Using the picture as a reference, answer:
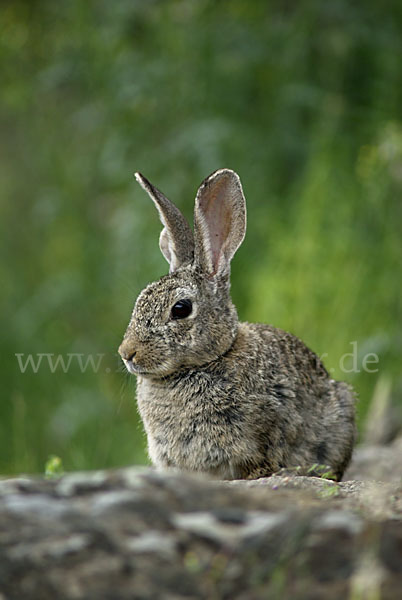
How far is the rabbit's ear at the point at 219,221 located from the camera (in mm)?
4676

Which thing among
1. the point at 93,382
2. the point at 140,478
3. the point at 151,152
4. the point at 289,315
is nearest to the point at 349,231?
the point at 289,315

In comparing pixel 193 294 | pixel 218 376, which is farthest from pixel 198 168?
pixel 218 376

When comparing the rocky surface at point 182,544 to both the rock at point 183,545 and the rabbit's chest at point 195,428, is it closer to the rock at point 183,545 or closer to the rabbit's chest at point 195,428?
the rock at point 183,545

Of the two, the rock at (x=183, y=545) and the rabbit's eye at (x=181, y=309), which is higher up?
the rabbit's eye at (x=181, y=309)

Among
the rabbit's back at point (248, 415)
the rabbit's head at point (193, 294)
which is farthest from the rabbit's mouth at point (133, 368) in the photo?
the rabbit's back at point (248, 415)

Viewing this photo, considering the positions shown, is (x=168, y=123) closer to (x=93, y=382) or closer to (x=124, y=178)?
(x=124, y=178)

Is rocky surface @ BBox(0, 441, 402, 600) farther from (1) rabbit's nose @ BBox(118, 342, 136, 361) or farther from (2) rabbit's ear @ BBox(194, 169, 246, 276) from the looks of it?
(2) rabbit's ear @ BBox(194, 169, 246, 276)

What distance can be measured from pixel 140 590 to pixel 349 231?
531 cm

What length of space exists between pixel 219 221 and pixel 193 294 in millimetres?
511

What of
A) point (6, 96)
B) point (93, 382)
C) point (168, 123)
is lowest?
point (93, 382)

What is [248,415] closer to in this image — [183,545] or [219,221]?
[219,221]

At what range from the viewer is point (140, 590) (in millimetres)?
2127

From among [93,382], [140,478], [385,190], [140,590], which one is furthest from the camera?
[93,382]

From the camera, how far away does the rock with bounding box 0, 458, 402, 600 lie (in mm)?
2102
